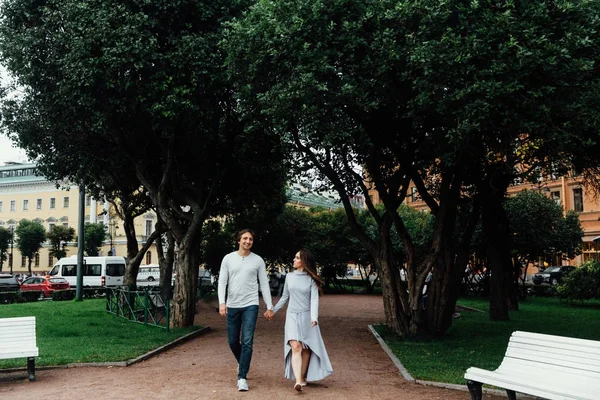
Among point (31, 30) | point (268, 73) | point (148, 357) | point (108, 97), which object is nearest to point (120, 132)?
point (108, 97)

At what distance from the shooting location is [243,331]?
7777 mm

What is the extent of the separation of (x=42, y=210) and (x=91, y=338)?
214ft

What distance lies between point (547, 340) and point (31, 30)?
12.5m

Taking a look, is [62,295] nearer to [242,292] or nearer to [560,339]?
[242,292]

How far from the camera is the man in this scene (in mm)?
7730

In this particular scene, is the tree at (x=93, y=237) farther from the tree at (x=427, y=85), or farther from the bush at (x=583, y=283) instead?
the tree at (x=427, y=85)

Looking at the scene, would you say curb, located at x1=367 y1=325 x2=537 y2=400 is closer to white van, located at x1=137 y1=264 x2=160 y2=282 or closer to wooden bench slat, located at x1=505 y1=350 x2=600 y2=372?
wooden bench slat, located at x1=505 y1=350 x2=600 y2=372

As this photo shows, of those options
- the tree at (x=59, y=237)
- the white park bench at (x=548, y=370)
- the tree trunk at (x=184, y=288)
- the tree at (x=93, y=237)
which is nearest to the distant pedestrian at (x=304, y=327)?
the white park bench at (x=548, y=370)

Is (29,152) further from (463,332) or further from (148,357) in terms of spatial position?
(463,332)

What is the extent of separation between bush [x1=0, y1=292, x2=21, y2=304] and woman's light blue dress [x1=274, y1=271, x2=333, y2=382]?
22.4m

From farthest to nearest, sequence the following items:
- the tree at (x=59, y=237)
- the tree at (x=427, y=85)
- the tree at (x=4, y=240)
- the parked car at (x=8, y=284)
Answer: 1. the tree at (x=4, y=240)
2. the tree at (x=59, y=237)
3. the parked car at (x=8, y=284)
4. the tree at (x=427, y=85)

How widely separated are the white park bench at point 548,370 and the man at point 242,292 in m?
2.70

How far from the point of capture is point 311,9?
35.2 ft

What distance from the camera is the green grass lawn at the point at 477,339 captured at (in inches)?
376
